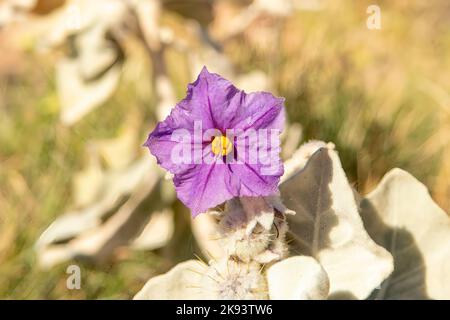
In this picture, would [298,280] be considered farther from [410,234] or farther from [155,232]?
[155,232]

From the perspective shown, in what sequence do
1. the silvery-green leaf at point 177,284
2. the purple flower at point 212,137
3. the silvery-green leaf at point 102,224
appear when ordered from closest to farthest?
the purple flower at point 212,137 < the silvery-green leaf at point 177,284 < the silvery-green leaf at point 102,224

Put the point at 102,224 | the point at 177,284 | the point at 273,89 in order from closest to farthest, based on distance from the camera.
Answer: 1. the point at 177,284
2. the point at 102,224
3. the point at 273,89

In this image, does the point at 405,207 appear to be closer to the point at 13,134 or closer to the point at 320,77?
the point at 320,77

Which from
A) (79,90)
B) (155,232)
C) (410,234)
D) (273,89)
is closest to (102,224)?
(155,232)

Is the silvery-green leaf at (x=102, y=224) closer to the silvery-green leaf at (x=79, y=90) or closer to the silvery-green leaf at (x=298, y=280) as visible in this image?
the silvery-green leaf at (x=79, y=90)

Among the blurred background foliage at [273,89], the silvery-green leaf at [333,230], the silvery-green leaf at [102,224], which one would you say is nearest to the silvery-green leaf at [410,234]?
the silvery-green leaf at [333,230]

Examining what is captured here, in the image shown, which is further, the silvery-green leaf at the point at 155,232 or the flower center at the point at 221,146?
the silvery-green leaf at the point at 155,232

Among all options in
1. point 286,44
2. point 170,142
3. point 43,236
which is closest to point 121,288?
point 43,236

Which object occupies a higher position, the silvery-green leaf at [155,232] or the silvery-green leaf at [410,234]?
the silvery-green leaf at [410,234]
